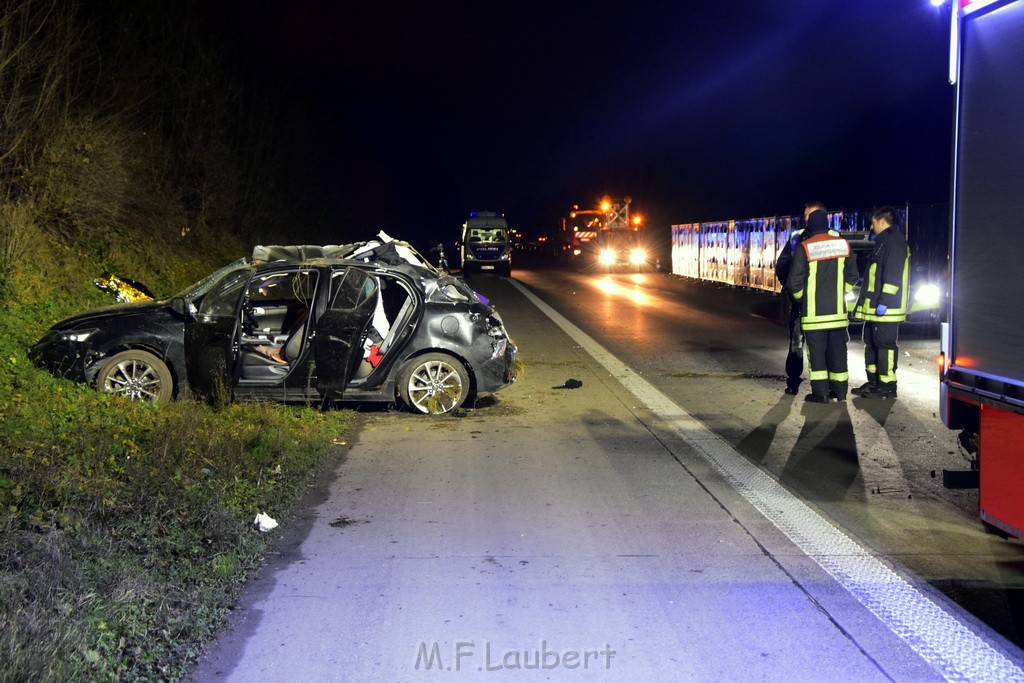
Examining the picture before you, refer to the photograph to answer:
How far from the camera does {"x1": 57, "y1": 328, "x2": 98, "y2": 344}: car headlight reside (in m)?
9.02

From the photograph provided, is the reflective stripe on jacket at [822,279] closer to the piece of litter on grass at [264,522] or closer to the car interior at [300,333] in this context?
the car interior at [300,333]

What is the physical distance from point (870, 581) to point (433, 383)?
514 centimetres

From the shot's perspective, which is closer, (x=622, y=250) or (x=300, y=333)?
(x=300, y=333)

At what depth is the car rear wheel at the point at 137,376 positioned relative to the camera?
8.98 m

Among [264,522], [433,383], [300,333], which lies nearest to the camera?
[264,522]

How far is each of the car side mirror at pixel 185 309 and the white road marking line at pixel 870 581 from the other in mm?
4521

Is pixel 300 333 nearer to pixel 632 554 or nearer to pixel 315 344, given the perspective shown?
pixel 315 344

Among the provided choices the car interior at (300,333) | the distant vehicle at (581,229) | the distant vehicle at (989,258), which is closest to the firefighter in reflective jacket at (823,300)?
the car interior at (300,333)

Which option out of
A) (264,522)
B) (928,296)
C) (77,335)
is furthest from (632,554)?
(928,296)

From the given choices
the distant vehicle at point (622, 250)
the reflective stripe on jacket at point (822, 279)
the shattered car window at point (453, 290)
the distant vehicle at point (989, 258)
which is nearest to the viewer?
the distant vehicle at point (989, 258)

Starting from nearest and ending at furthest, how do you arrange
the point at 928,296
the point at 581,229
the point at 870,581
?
the point at 870,581 → the point at 928,296 → the point at 581,229

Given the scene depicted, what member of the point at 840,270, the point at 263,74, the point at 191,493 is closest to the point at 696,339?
the point at 840,270

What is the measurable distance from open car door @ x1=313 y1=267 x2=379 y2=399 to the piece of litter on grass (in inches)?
121

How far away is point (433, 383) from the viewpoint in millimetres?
9578
